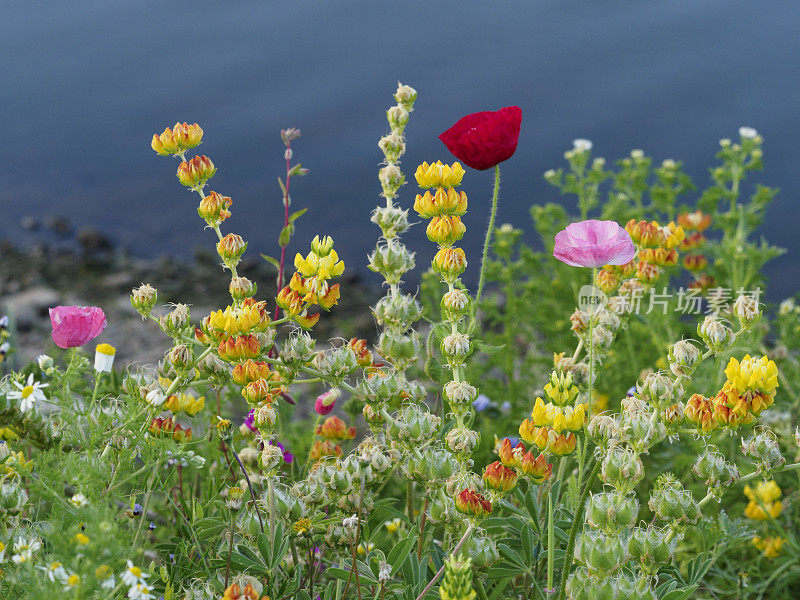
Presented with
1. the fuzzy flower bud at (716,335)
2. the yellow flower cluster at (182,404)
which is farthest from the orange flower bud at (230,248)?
the fuzzy flower bud at (716,335)

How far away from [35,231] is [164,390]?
6.53m

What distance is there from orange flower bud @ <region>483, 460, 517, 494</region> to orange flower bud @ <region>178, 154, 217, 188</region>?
98 cm

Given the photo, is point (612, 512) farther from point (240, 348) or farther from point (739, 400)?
point (240, 348)

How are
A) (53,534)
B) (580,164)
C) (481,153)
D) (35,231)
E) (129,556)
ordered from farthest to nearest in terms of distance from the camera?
(35,231), (580,164), (481,153), (129,556), (53,534)

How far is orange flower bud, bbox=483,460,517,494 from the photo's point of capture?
5.42 feet

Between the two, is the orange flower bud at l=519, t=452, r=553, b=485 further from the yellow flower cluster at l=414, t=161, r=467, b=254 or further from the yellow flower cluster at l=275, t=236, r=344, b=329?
the yellow flower cluster at l=275, t=236, r=344, b=329

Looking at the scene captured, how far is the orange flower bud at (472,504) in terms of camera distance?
5.13 feet

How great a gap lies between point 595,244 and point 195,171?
974mm

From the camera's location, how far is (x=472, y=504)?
61.6 inches

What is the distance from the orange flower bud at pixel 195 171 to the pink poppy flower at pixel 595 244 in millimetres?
875

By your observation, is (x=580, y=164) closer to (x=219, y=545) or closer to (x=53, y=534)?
(x=219, y=545)

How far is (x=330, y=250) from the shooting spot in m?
1.92

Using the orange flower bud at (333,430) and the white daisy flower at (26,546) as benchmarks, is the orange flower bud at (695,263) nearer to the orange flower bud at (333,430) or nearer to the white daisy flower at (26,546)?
the orange flower bud at (333,430)

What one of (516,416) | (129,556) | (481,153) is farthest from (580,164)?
(129,556)
